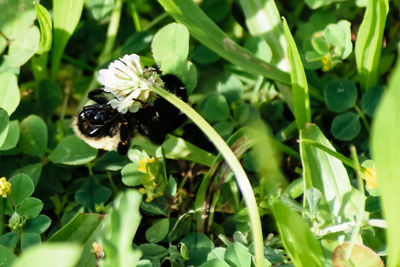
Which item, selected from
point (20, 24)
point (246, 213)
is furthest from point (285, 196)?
point (20, 24)

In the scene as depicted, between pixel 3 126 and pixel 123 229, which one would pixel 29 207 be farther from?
pixel 123 229

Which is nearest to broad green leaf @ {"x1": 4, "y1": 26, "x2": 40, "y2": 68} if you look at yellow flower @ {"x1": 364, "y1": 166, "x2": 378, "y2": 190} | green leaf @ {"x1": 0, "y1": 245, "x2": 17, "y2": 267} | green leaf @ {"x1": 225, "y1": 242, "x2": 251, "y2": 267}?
green leaf @ {"x1": 0, "y1": 245, "x2": 17, "y2": 267}

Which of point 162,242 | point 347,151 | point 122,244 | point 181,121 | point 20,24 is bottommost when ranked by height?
point 162,242

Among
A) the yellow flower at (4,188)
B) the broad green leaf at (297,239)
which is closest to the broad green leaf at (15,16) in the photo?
the yellow flower at (4,188)

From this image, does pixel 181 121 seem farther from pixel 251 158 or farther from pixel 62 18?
pixel 62 18

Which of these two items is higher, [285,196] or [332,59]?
[332,59]

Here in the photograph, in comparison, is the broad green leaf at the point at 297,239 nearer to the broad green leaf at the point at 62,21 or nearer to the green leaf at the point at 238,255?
the green leaf at the point at 238,255

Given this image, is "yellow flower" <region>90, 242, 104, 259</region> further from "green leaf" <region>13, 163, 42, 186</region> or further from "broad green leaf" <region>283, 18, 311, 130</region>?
"broad green leaf" <region>283, 18, 311, 130</region>

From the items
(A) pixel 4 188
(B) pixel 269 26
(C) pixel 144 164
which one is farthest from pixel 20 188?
(B) pixel 269 26
